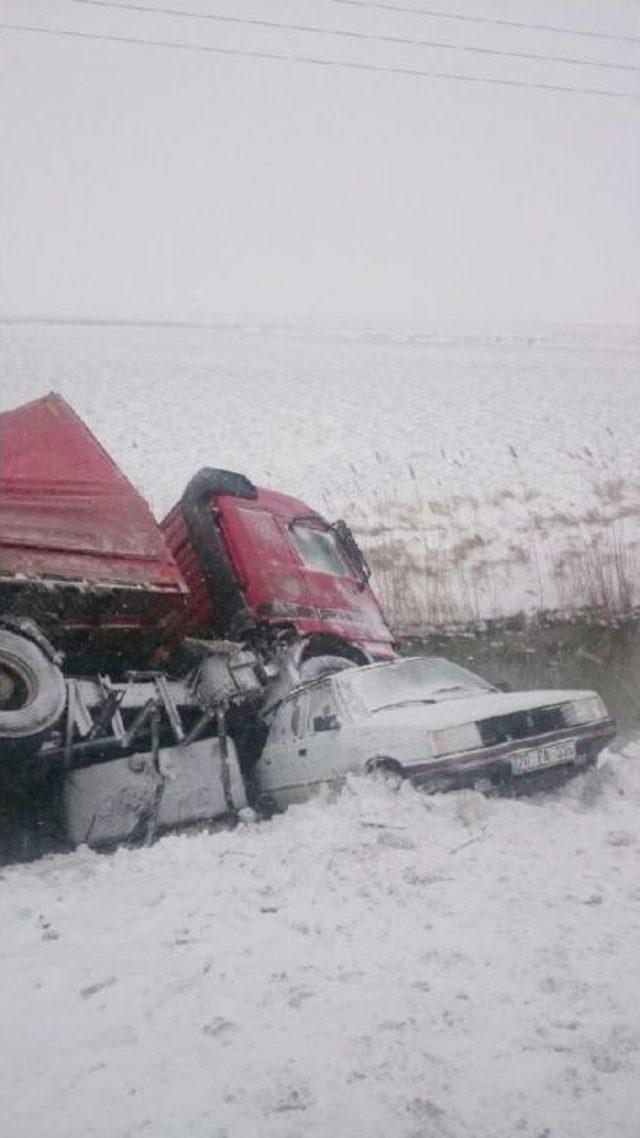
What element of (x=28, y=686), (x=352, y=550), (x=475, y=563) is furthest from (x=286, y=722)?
(x=475, y=563)

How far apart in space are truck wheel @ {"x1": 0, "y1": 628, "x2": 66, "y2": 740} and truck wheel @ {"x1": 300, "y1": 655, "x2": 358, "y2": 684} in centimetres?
189

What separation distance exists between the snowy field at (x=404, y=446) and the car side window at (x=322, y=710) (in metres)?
2.98

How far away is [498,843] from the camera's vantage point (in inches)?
139

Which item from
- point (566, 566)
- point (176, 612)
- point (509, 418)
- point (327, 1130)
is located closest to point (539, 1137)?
point (327, 1130)

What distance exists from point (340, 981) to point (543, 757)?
6.20 ft

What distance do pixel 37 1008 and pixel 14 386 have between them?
5806mm

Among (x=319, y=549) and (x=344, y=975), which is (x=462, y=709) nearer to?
(x=344, y=975)

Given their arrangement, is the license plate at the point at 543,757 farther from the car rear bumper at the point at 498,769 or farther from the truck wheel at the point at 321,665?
the truck wheel at the point at 321,665

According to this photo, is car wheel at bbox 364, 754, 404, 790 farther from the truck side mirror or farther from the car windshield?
the truck side mirror

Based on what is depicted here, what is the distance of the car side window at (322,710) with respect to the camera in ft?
15.0

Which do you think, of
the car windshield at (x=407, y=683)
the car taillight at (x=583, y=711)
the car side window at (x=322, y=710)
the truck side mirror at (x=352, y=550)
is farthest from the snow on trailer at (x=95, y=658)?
the truck side mirror at (x=352, y=550)

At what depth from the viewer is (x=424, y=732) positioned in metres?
4.00

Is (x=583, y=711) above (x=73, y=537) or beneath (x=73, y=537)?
beneath

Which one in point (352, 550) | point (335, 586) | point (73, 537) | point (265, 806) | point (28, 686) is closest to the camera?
point (28, 686)
